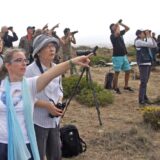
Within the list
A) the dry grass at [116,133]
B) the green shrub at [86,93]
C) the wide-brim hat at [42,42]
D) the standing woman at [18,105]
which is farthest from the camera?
the green shrub at [86,93]

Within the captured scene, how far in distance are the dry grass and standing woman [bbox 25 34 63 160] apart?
1981 millimetres

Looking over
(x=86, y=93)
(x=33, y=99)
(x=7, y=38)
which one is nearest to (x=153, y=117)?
(x=86, y=93)

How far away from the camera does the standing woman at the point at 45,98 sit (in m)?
4.32

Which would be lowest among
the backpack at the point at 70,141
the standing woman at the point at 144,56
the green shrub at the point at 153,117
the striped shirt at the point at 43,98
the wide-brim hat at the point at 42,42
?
the green shrub at the point at 153,117

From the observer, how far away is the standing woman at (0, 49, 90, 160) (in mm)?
3635

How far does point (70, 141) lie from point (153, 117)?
2510 millimetres

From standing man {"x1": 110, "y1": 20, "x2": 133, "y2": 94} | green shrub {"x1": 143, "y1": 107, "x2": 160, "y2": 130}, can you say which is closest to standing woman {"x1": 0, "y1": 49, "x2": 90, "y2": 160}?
green shrub {"x1": 143, "y1": 107, "x2": 160, "y2": 130}

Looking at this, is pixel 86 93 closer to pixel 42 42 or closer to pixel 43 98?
pixel 43 98

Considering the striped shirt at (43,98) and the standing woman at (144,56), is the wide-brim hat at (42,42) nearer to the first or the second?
the striped shirt at (43,98)

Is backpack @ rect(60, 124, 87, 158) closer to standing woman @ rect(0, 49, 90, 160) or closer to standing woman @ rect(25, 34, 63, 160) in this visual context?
standing woman @ rect(25, 34, 63, 160)

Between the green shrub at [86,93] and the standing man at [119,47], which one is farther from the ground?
the standing man at [119,47]

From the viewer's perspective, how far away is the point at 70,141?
19.6 ft

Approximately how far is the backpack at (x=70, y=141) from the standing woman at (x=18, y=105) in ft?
6.87

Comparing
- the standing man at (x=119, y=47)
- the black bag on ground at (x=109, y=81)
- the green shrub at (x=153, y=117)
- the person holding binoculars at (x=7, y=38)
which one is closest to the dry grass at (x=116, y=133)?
the green shrub at (x=153, y=117)
